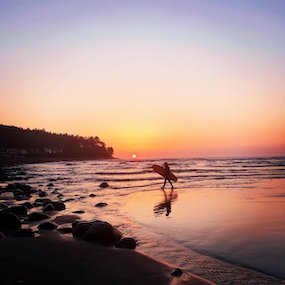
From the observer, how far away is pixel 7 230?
8211mm

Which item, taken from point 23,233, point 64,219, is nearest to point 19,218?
point 64,219

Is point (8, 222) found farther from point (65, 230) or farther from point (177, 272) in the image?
point (177, 272)

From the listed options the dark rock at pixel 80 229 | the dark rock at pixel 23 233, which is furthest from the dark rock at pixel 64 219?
the dark rock at pixel 23 233

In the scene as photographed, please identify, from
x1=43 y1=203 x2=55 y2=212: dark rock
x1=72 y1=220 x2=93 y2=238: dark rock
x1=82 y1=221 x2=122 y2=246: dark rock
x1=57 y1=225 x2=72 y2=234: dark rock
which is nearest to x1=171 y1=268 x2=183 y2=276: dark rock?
x1=82 y1=221 x2=122 y2=246: dark rock

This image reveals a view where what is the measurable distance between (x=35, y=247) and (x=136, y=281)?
2704mm

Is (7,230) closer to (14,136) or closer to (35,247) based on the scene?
(35,247)

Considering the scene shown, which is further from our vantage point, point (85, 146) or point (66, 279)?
point (85, 146)

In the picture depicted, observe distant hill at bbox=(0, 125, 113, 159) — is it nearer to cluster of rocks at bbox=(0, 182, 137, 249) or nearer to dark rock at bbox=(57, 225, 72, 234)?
cluster of rocks at bbox=(0, 182, 137, 249)

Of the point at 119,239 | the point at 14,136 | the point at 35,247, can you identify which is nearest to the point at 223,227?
the point at 119,239

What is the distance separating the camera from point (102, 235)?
24.0ft

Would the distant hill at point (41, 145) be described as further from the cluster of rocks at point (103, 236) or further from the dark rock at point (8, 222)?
the cluster of rocks at point (103, 236)

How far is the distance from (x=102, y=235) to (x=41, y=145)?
15622cm

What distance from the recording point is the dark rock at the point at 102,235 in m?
7.22

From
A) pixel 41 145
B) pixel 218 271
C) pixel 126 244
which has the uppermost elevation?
pixel 41 145
